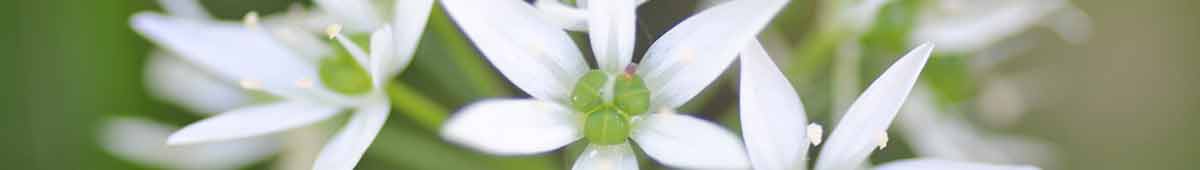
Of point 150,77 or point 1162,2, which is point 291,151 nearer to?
point 150,77

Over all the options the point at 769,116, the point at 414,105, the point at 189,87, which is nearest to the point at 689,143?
the point at 769,116

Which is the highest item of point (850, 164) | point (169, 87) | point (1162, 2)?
point (1162, 2)

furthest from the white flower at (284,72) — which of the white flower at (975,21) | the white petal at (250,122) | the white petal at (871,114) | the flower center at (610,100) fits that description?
the white flower at (975,21)

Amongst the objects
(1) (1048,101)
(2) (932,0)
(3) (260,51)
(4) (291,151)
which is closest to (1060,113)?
(1) (1048,101)

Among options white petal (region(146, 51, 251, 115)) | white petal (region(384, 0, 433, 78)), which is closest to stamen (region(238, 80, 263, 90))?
white petal (region(384, 0, 433, 78))

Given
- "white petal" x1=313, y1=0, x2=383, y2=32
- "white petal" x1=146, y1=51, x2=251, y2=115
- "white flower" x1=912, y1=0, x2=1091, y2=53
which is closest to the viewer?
"white petal" x1=313, y1=0, x2=383, y2=32

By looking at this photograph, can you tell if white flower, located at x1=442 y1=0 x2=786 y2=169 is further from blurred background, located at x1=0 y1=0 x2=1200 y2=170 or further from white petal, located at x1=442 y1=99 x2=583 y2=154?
blurred background, located at x1=0 y1=0 x2=1200 y2=170

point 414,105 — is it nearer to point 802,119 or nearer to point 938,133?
point 802,119
